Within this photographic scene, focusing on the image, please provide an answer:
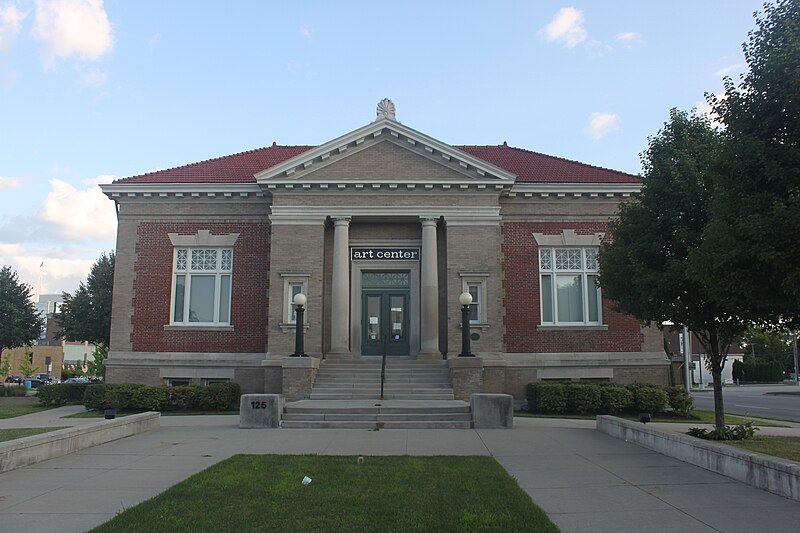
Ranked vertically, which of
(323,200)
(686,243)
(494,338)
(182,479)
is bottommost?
(182,479)

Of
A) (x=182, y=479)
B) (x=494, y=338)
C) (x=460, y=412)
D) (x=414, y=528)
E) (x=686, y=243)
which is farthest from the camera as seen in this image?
(x=494, y=338)

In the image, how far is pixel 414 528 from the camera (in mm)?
6438

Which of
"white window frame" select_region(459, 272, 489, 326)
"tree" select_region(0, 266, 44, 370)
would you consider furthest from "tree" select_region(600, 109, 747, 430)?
"tree" select_region(0, 266, 44, 370)

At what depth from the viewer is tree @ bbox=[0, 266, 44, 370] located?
1337 inches

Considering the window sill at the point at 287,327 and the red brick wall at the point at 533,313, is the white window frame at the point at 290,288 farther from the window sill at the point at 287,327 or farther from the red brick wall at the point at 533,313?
the red brick wall at the point at 533,313

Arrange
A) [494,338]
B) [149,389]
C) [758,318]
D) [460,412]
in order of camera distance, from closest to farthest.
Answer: [758,318], [460,412], [149,389], [494,338]

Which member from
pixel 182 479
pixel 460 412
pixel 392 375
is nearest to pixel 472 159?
pixel 392 375

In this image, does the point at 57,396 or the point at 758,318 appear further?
the point at 57,396

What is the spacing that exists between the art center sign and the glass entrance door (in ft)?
3.94

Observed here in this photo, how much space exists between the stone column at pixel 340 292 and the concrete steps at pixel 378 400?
0.79m

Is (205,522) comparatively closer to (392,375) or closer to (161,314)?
(392,375)

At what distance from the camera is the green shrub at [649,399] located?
20203mm

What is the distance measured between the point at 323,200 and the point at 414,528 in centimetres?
1699

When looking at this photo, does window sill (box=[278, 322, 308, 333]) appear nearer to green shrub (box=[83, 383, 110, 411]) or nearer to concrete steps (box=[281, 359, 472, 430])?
concrete steps (box=[281, 359, 472, 430])
